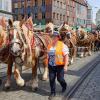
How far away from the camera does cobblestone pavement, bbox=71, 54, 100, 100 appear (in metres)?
9.95

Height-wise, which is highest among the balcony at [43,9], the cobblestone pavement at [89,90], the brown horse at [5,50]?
the balcony at [43,9]

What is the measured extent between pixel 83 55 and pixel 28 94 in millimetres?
16063

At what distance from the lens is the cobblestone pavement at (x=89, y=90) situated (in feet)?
32.6

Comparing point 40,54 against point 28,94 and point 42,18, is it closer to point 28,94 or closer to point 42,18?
point 28,94

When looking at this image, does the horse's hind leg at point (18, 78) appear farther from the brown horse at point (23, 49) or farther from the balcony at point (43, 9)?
the balcony at point (43, 9)

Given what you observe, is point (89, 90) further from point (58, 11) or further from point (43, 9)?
point (58, 11)

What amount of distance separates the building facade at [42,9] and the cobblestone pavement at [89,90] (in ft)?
196

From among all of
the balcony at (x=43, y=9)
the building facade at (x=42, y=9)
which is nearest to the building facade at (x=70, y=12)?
the building facade at (x=42, y=9)

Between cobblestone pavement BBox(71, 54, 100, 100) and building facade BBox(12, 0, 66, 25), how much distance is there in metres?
59.7

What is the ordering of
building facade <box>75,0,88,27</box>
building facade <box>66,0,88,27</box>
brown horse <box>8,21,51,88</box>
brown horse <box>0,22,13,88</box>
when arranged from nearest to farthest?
brown horse <box>8,21,51,88</box> < brown horse <box>0,22,13,88</box> < building facade <box>66,0,88,27</box> < building facade <box>75,0,88,27</box>

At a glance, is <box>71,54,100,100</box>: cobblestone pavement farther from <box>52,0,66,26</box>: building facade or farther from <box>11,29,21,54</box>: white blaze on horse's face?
<box>52,0,66,26</box>: building facade

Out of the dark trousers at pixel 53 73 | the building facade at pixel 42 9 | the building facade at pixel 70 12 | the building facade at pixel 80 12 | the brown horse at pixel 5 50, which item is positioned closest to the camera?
the dark trousers at pixel 53 73

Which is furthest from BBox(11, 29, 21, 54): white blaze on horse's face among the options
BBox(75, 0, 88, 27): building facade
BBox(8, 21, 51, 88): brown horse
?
BBox(75, 0, 88, 27): building facade

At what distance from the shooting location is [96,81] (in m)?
12.9
